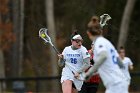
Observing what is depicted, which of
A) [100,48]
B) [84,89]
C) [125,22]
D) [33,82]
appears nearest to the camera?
[100,48]

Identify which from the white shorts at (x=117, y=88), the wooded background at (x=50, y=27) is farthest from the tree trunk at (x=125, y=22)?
the white shorts at (x=117, y=88)

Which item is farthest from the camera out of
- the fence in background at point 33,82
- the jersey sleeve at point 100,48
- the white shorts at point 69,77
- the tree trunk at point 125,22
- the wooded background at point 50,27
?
the wooded background at point 50,27

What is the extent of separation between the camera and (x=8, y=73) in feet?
139

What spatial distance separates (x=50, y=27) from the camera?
3728 centimetres

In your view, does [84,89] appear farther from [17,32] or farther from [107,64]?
[17,32]

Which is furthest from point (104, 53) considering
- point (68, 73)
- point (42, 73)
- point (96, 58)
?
point (42, 73)

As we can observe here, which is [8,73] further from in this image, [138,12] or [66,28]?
A: [138,12]

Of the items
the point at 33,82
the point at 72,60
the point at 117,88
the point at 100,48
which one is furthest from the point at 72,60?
the point at 33,82

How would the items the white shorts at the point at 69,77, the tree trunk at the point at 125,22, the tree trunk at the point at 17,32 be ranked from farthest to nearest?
the tree trunk at the point at 17,32
the tree trunk at the point at 125,22
the white shorts at the point at 69,77

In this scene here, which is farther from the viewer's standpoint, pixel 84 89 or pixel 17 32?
pixel 17 32

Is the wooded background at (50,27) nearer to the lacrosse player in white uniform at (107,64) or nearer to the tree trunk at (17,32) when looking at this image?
the tree trunk at (17,32)

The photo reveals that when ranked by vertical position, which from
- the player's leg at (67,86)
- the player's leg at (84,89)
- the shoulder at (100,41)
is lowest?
the player's leg at (84,89)

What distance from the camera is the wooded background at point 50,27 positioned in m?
35.9

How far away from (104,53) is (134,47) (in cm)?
2942
